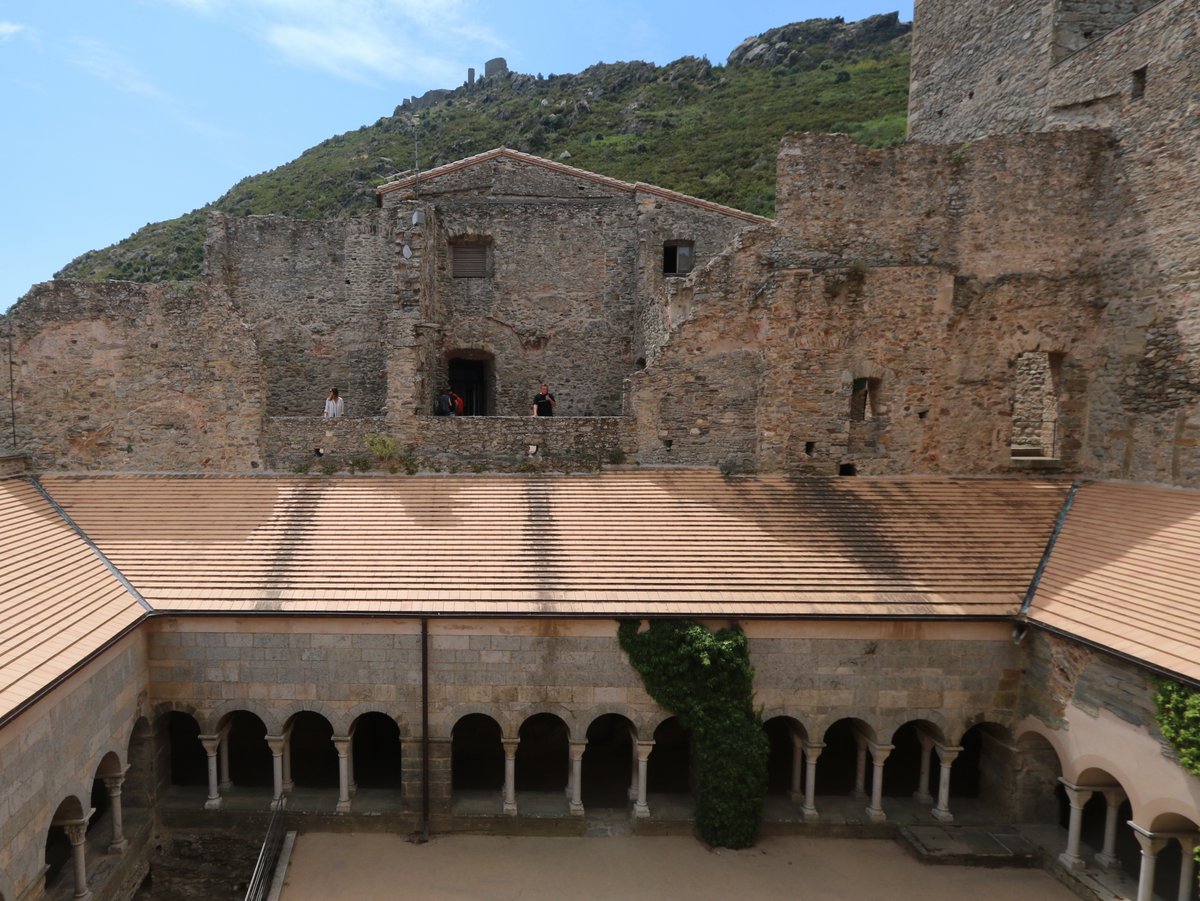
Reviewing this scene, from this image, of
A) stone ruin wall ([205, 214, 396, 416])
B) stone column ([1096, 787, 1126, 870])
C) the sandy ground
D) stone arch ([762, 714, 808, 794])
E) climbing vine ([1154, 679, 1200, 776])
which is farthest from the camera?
stone ruin wall ([205, 214, 396, 416])

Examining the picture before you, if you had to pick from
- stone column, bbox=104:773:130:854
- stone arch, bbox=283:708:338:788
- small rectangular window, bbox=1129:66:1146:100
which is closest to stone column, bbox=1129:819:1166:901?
stone arch, bbox=283:708:338:788

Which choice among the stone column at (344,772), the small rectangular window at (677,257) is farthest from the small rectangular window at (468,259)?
the stone column at (344,772)

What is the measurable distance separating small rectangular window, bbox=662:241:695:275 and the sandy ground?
14570 millimetres

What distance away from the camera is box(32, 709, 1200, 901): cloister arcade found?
32.9 feet

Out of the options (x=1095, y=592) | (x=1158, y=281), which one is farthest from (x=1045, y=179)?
(x=1095, y=592)

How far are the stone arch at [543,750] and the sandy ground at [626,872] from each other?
1873 millimetres

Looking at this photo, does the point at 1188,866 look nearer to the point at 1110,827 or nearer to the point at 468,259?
the point at 1110,827

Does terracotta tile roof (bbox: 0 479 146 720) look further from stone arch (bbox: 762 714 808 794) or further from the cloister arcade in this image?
stone arch (bbox: 762 714 808 794)

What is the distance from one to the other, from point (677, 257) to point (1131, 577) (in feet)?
44.5

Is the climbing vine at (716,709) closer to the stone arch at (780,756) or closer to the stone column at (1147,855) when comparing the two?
the stone arch at (780,756)

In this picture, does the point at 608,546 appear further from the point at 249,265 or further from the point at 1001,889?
the point at 249,265

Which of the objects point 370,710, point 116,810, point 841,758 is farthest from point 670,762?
point 116,810

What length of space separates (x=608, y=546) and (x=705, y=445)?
358 cm

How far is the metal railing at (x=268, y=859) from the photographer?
965 centimetres
